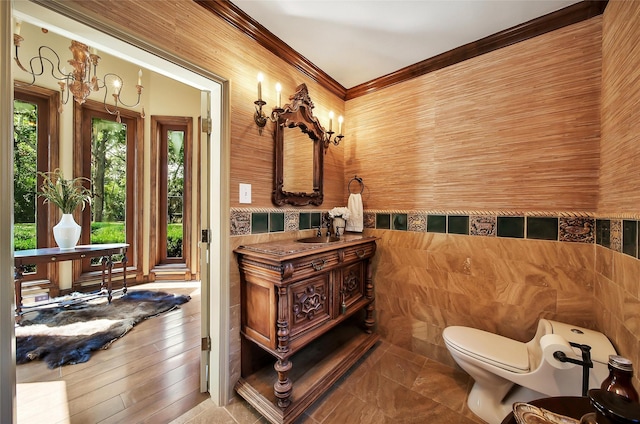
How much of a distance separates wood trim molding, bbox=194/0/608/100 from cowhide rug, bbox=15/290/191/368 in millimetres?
2738

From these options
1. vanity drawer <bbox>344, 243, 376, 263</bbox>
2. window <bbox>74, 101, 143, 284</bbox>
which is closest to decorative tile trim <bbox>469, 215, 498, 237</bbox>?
vanity drawer <bbox>344, 243, 376, 263</bbox>

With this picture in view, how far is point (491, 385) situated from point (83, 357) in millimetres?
2932

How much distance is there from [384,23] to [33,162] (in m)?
4.06

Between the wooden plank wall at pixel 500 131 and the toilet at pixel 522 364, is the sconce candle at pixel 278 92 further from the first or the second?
the toilet at pixel 522 364

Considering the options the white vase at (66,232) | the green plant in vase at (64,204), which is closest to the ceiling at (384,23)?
the green plant in vase at (64,204)

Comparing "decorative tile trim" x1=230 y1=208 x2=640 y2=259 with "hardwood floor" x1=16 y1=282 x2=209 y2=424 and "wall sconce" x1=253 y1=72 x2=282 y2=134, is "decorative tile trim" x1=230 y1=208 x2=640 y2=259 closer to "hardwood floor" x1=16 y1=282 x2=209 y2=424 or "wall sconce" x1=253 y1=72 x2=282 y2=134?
"wall sconce" x1=253 y1=72 x2=282 y2=134

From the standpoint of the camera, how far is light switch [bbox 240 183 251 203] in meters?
1.56

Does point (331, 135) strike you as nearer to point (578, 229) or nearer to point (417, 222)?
point (417, 222)

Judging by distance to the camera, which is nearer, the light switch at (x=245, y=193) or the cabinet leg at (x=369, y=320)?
the light switch at (x=245, y=193)

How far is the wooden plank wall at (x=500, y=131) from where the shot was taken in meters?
1.45

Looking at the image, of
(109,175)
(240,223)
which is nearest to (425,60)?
(240,223)

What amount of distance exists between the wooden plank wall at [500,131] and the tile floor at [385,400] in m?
1.28

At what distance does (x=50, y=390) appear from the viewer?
156 cm

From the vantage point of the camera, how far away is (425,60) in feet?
6.43
